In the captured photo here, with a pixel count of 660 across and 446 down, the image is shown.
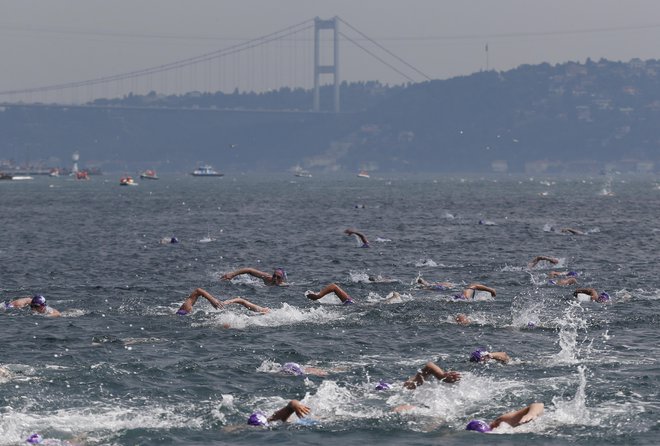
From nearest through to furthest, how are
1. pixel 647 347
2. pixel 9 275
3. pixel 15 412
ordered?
pixel 15 412 < pixel 647 347 < pixel 9 275

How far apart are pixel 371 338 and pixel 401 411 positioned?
877 cm

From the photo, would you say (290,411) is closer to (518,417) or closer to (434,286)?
(518,417)

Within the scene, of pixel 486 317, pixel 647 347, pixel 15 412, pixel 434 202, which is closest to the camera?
pixel 15 412

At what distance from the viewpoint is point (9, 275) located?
53.1 metres

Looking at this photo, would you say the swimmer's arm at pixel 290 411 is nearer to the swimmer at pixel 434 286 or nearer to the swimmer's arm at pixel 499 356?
the swimmer's arm at pixel 499 356

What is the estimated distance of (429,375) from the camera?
26641mm

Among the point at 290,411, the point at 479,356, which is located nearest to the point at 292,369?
the point at 290,411

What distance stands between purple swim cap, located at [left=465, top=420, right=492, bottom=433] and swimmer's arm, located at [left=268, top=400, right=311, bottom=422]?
3387 mm

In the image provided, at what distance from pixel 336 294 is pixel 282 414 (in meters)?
Result: 16.2

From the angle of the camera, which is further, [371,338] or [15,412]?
[371,338]

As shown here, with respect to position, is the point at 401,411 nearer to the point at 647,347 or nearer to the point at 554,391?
the point at 554,391

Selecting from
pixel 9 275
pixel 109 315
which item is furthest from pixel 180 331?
pixel 9 275

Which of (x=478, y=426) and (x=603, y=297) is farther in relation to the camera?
(x=603, y=297)

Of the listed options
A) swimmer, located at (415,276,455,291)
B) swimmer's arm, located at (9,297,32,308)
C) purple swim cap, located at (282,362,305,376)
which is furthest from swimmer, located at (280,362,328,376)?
swimmer, located at (415,276,455,291)
